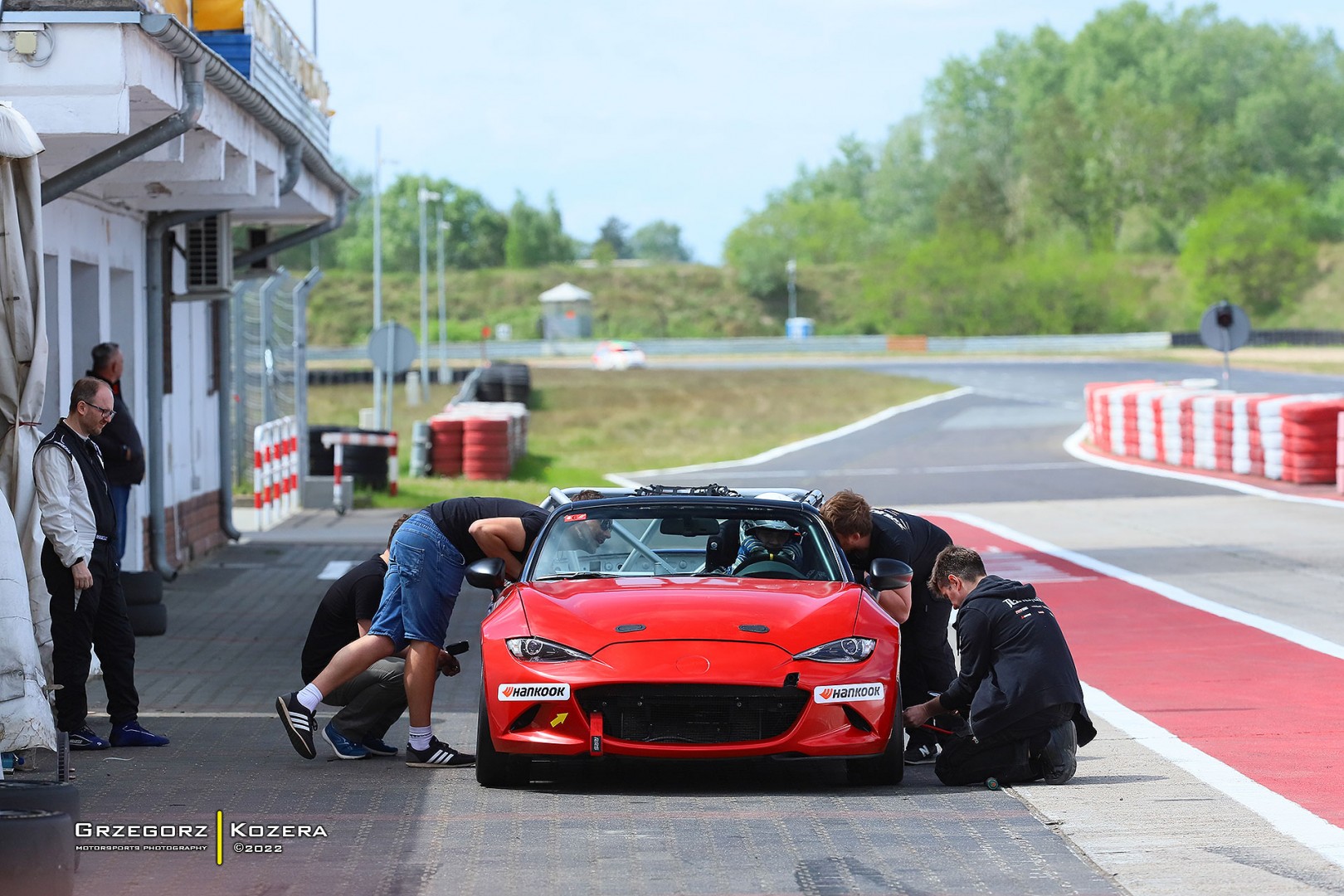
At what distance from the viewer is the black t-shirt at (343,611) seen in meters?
8.23

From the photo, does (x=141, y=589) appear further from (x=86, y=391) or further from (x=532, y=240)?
(x=532, y=240)

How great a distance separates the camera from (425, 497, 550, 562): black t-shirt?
25.8ft

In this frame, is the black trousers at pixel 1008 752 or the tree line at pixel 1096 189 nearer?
the black trousers at pixel 1008 752

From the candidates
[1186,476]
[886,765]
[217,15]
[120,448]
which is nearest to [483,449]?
[1186,476]

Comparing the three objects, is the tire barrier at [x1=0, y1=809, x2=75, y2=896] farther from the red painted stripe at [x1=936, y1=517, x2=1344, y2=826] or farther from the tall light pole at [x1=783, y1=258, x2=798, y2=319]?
the tall light pole at [x1=783, y1=258, x2=798, y2=319]

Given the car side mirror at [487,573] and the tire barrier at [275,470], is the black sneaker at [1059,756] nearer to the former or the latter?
the car side mirror at [487,573]

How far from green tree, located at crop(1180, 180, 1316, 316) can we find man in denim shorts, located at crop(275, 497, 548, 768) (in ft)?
329

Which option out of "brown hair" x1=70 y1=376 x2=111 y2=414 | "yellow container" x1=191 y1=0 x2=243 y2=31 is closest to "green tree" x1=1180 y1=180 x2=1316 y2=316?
"yellow container" x1=191 y1=0 x2=243 y2=31

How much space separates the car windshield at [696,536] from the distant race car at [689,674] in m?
0.32

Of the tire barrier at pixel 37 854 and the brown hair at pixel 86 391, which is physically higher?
the brown hair at pixel 86 391

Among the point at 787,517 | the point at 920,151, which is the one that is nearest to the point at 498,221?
the point at 920,151

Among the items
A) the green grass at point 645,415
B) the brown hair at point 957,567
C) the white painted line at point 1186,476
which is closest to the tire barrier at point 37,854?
the brown hair at point 957,567

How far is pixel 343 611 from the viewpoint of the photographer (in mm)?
8367

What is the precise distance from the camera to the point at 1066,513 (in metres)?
22.9
